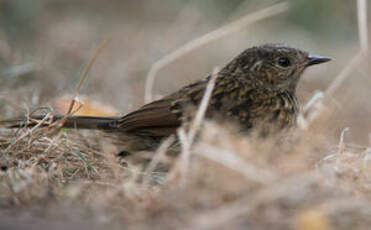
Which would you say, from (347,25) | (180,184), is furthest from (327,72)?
(180,184)

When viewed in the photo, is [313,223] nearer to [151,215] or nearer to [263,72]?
[151,215]

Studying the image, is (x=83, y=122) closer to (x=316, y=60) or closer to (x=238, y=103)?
(x=238, y=103)

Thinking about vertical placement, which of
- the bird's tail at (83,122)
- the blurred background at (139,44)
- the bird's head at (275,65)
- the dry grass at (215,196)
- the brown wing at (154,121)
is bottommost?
the dry grass at (215,196)

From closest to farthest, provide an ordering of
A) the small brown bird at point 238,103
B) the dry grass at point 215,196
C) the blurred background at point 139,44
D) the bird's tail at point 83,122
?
the dry grass at point 215,196
the small brown bird at point 238,103
the bird's tail at point 83,122
the blurred background at point 139,44

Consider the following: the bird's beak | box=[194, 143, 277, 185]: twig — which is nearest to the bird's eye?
the bird's beak

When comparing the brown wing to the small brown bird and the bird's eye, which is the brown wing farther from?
the bird's eye

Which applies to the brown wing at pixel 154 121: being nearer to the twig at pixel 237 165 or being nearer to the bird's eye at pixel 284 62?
the bird's eye at pixel 284 62

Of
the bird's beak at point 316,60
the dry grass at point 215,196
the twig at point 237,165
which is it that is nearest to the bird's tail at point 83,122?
the dry grass at point 215,196

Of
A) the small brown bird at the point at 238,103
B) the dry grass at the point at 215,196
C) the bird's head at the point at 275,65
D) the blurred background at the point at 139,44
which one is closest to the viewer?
the dry grass at the point at 215,196
